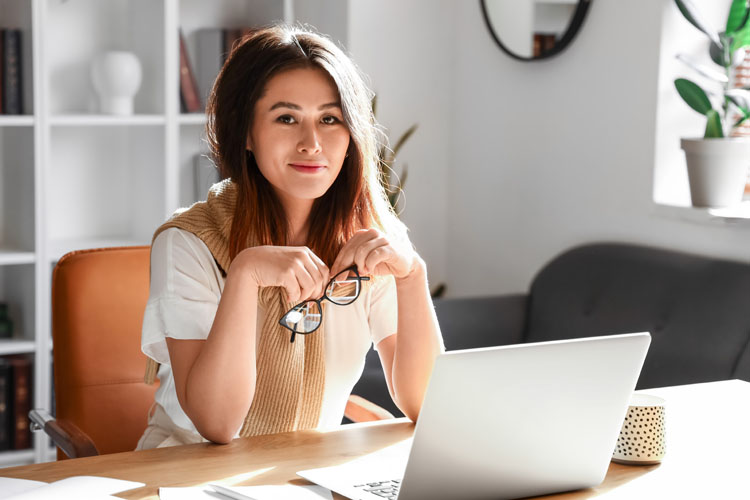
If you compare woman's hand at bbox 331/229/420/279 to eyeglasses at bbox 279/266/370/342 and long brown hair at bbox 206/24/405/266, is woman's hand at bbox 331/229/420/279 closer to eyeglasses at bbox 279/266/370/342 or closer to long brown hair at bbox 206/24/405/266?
eyeglasses at bbox 279/266/370/342

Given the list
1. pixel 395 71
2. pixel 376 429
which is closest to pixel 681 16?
pixel 395 71

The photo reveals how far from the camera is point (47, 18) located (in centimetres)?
312

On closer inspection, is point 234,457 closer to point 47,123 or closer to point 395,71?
point 47,123

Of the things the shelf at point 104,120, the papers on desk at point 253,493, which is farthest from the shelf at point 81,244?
the papers on desk at point 253,493

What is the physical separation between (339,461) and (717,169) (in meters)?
1.58

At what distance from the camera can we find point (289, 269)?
128cm

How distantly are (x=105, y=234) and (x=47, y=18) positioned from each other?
0.76 m

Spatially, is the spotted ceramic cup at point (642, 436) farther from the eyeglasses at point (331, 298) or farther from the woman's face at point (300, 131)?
the woman's face at point (300, 131)

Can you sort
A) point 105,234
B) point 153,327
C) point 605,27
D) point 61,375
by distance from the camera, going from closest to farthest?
point 153,327 → point 61,375 → point 605,27 → point 105,234

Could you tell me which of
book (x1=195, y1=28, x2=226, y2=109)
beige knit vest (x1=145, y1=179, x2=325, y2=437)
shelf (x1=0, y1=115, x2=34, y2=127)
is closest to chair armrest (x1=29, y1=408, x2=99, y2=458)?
beige knit vest (x1=145, y1=179, x2=325, y2=437)

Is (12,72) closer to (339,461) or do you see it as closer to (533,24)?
(533,24)

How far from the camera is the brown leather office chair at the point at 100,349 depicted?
1778mm

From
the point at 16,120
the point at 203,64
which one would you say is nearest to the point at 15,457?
the point at 16,120

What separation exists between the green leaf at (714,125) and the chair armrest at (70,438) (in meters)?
1.67
